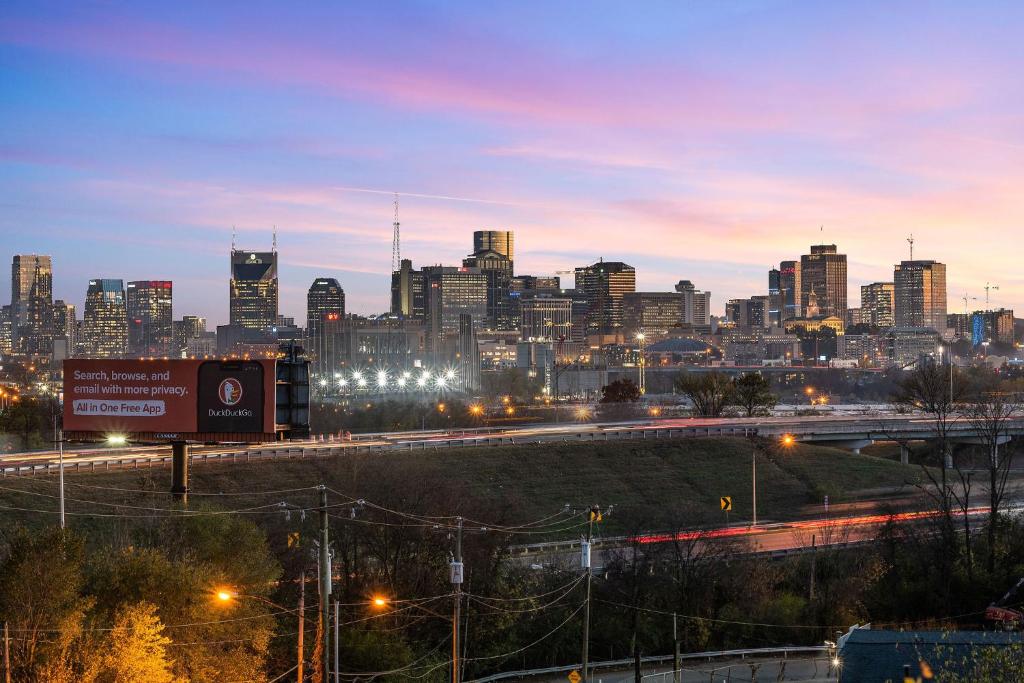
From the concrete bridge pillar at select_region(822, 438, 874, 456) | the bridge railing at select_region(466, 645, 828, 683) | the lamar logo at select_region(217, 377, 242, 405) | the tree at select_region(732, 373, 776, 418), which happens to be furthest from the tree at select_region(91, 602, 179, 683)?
the tree at select_region(732, 373, 776, 418)

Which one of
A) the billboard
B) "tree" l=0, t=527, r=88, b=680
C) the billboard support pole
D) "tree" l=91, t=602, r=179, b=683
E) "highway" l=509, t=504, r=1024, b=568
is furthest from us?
"highway" l=509, t=504, r=1024, b=568

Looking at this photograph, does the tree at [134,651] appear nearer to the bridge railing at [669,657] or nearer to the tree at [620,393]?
the bridge railing at [669,657]

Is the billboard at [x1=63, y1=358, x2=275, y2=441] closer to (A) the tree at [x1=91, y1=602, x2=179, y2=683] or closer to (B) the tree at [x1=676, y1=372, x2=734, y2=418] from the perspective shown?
(A) the tree at [x1=91, y1=602, x2=179, y2=683]

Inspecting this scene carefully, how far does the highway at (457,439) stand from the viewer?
63.5 meters

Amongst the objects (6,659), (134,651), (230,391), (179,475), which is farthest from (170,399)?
(6,659)

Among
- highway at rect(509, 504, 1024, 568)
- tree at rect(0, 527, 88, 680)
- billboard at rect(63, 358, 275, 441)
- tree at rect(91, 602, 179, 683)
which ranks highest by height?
billboard at rect(63, 358, 275, 441)

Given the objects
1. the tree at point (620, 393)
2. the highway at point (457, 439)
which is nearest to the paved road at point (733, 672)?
the highway at point (457, 439)

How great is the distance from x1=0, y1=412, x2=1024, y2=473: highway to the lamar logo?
828cm

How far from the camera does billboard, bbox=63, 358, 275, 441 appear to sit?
45.7 metres

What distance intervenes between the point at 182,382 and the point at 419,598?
1279cm

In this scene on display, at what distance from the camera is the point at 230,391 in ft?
151

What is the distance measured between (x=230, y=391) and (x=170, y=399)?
8.44 ft

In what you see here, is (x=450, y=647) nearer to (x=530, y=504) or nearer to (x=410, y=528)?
(x=410, y=528)

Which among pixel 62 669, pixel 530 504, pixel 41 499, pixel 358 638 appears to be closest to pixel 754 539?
pixel 530 504
